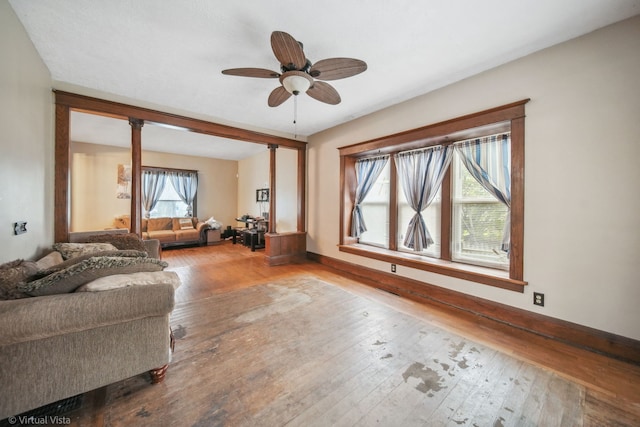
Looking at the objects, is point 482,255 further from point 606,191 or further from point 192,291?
point 192,291

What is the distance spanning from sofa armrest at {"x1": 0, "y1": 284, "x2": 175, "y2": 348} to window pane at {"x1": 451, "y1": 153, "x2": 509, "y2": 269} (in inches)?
126

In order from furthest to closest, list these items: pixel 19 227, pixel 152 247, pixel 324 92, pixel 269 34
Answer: pixel 152 247 < pixel 324 92 < pixel 269 34 < pixel 19 227

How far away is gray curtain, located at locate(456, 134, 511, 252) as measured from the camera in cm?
255

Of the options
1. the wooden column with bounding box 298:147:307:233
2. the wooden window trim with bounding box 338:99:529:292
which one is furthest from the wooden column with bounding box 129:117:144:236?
the wooden window trim with bounding box 338:99:529:292

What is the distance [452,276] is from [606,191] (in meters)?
1.52

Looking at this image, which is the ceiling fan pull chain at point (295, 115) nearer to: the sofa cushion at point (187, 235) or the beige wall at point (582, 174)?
the beige wall at point (582, 174)

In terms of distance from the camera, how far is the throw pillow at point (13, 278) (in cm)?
128

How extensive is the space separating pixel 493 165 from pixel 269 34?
8.94 ft

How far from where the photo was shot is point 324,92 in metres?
2.50

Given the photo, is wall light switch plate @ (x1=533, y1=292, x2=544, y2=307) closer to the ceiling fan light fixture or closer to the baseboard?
the baseboard

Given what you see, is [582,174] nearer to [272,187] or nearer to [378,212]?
[378,212]

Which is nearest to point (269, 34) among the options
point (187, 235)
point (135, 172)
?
point (135, 172)

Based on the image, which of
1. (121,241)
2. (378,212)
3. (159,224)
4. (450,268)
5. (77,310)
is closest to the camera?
(77,310)

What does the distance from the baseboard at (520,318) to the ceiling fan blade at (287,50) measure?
2.94m
